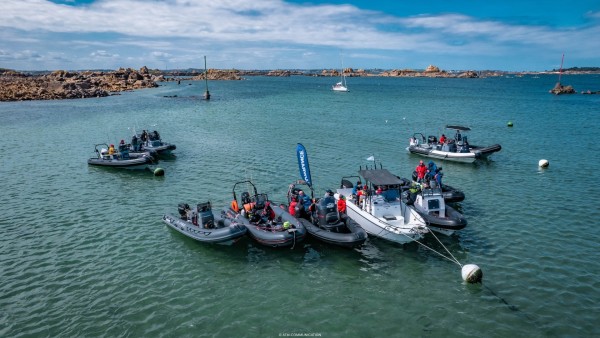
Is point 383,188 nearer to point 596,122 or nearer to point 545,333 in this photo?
point 545,333

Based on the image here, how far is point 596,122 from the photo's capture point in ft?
185

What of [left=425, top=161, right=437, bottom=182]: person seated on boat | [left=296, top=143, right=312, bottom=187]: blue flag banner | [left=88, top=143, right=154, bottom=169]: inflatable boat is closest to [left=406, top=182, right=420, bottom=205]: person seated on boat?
[left=425, top=161, right=437, bottom=182]: person seated on boat

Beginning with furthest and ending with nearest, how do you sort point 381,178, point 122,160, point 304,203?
point 122,160, point 304,203, point 381,178

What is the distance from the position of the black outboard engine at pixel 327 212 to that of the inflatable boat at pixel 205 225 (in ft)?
12.7

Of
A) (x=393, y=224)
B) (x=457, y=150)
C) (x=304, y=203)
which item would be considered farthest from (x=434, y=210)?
(x=457, y=150)

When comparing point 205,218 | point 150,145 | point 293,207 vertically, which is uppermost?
point 150,145

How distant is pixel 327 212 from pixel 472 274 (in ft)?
22.7

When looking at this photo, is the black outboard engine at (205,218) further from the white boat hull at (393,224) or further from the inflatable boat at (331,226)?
the white boat hull at (393,224)

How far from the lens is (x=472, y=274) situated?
15031 mm

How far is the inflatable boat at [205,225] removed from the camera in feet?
58.0

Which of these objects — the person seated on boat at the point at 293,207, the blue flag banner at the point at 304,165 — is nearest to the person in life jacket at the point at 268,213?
the person seated on boat at the point at 293,207

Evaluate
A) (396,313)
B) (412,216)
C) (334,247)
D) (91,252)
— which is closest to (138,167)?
(91,252)

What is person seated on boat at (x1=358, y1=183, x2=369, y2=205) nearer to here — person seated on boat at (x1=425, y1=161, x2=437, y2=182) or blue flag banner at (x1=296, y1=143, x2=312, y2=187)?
blue flag banner at (x1=296, y1=143, x2=312, y2=187)

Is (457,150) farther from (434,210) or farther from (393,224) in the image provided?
(393,224)
